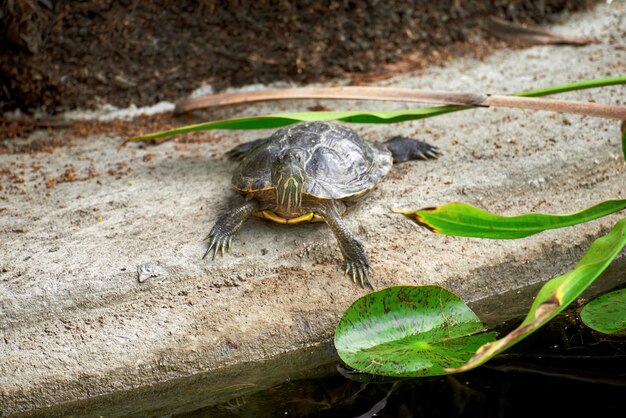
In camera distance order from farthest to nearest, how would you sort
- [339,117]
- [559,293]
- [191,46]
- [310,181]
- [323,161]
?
[191,46] → [339,117] → [323,161] → [310,181] → [559,293]

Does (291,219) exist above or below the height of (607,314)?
above

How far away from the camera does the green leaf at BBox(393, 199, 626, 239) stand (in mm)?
2930

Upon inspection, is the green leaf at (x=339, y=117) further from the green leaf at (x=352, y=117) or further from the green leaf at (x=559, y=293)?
the green leaf at (x=559, y=293)

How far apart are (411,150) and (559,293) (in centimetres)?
191

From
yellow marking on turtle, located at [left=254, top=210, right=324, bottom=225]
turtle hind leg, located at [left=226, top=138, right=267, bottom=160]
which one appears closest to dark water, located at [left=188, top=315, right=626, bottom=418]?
yellow marking on turtle, located at [left=254, top=210, right=324, bottom=225]

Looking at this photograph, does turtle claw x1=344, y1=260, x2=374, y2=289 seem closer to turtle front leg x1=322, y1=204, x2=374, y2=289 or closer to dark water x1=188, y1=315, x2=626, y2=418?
turtle front leg x1=322, y1=204, x2=374, y2=289

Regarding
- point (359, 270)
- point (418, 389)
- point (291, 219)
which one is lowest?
point (418, 389)

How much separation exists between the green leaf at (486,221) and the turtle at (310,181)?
2.29 feet

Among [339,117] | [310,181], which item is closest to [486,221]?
[310,181]

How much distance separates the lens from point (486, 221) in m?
2.97

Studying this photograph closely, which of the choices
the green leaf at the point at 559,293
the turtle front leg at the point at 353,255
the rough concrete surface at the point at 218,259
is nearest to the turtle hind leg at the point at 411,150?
the rough concrete surface at the point at 218,259

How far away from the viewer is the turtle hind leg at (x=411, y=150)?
4344 mm

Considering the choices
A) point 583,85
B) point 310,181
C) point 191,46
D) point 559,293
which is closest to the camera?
point 559,293

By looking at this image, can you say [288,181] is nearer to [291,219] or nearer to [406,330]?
[291,219]
